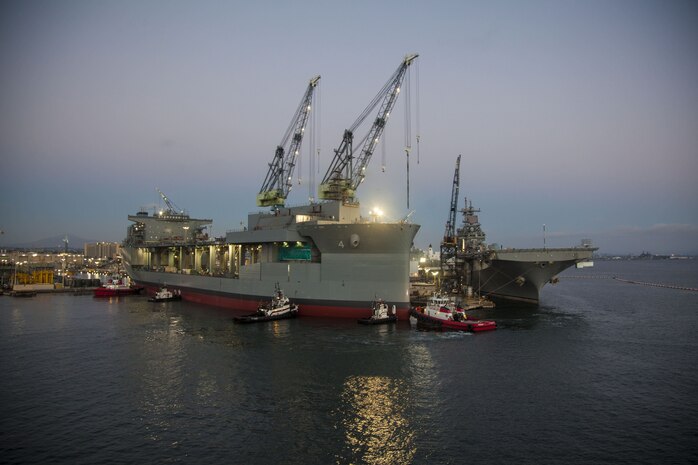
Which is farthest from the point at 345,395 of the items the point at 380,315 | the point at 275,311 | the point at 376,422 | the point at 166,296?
the point at 166,296

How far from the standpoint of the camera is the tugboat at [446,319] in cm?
4178

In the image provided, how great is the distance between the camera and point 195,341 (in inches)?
1476

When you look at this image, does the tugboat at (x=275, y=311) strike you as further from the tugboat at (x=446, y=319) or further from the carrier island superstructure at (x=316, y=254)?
the tugboat at (x=446, y=319)

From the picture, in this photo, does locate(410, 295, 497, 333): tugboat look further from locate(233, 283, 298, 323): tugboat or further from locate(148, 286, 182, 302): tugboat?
locate(148, 286, 182, 302): tugboat

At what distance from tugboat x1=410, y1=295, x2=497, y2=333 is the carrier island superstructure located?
315cm

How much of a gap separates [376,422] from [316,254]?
31.2 m

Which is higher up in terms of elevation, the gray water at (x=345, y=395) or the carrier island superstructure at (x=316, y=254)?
the carrier island superstructure at (x=316, y=254)

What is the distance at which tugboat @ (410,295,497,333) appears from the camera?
41.8 m

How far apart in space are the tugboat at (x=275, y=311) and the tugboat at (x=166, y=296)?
1002 inches

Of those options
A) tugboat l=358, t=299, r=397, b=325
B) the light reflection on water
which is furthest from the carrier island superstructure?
the light reflection on water

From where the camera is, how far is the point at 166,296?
223ft

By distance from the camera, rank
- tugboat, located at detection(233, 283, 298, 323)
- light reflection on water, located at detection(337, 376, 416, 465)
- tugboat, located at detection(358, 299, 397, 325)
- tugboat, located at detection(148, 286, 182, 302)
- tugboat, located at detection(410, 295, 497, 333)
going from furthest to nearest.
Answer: tugboat, located at detection(148, 286, 182, 302), tugboat, located at detection(233, 283, 298, 323), tugboat, located at detection(358, 299, 397, 325), tugboat, located at detection(410, 295, 497, 333), light reflection on water, located at detection(337, 376, 416, 465)

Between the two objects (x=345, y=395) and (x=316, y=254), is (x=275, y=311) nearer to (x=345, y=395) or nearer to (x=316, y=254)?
(x=316, y=254)

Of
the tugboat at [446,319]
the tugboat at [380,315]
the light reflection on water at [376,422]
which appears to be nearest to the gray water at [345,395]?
the light reflection on water at [376,422]
